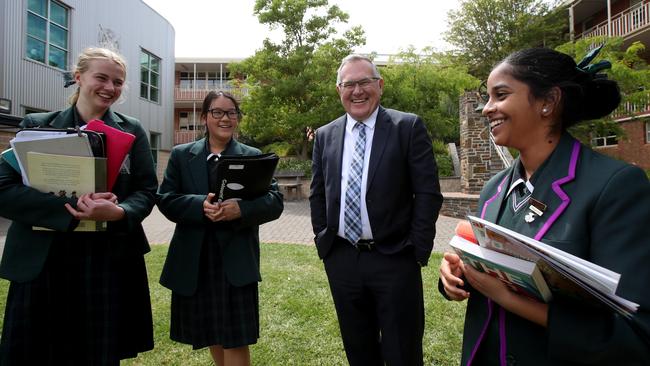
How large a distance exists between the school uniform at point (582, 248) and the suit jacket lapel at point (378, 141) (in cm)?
99

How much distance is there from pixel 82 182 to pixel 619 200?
221 cm

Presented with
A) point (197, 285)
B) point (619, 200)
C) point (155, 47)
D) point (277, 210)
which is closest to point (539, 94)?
point (619, 200)

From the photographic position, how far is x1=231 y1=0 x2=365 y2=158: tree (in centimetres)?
1661

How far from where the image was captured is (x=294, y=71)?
17156 mm

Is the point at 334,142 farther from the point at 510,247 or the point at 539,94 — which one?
the point at 510,247

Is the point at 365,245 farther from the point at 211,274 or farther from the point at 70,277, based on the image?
the point at 70,277

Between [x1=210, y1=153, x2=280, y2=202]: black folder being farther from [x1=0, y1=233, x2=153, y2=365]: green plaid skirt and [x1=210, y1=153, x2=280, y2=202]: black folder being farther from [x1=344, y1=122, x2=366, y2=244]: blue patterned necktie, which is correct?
[x1=0, y1=233, x2=153, y2=365]: green plaid skirt

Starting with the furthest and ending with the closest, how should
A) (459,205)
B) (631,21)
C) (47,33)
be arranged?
(631,21) < (47,33) < (459,205)

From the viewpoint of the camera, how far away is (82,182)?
75.5 inches

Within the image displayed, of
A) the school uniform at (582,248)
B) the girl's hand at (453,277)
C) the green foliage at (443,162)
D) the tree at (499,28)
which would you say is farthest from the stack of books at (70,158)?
the tree at (499,28)

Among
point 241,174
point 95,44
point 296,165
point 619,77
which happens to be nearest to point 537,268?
point 241,174

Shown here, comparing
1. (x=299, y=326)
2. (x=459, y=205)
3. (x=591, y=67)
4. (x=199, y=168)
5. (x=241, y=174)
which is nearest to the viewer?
(x=591, y=67)

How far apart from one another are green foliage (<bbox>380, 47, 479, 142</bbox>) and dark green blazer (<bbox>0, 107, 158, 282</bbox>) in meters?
17.5

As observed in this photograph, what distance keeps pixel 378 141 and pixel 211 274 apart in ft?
4.42
